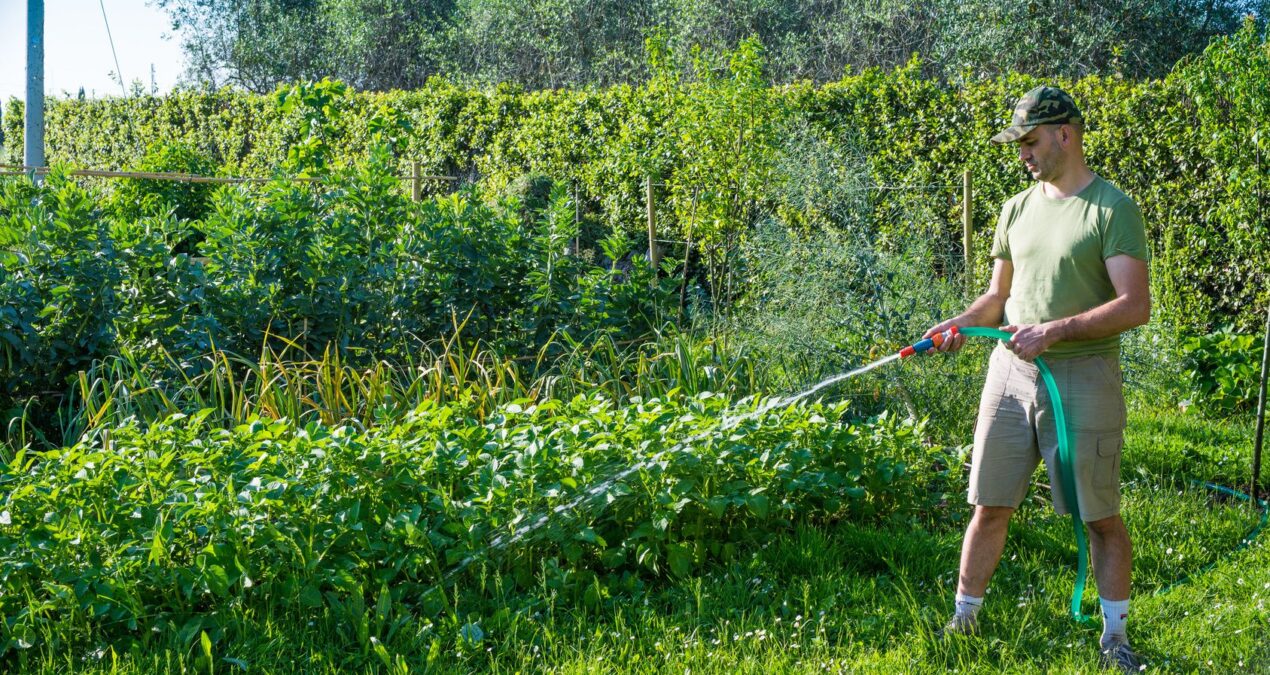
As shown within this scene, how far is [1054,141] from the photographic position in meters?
3.01

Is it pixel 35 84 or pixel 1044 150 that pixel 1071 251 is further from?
pixel 35 84

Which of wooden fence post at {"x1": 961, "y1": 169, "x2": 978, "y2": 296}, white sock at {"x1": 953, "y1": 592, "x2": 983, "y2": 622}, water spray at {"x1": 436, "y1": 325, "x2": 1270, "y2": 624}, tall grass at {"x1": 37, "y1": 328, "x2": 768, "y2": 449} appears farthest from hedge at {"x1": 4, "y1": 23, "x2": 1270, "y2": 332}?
white sock at {"x1": 953, "y1": 592, "x2": 983, "y2": 622}

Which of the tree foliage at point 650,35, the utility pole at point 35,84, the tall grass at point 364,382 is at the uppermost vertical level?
the tree foliage at point 650,35

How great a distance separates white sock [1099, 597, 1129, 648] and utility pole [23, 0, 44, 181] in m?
10.3

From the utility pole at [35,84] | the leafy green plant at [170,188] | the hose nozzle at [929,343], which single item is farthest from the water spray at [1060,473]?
the utility pole at [35,84]

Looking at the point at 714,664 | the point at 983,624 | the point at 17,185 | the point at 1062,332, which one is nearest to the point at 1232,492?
the point at 983,624

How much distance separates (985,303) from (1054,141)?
1.91 ft

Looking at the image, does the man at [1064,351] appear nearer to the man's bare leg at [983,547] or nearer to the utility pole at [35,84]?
the man's bare leg at [983,547]

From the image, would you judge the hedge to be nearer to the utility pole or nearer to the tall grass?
the tall grass

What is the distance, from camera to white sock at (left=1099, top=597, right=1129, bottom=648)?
10.1ft

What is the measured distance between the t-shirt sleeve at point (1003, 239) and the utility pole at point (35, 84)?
9782mm

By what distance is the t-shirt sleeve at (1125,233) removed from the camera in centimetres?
287

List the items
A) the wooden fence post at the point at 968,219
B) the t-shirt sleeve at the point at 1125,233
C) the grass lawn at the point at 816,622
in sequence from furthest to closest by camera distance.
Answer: the wooden fence post at the point at 968,219 < the grass lawn at the point at 816,622 < the t-shirt sleeve at the point at 1125,233

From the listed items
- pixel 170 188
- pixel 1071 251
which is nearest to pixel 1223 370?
pixel 1071 251
